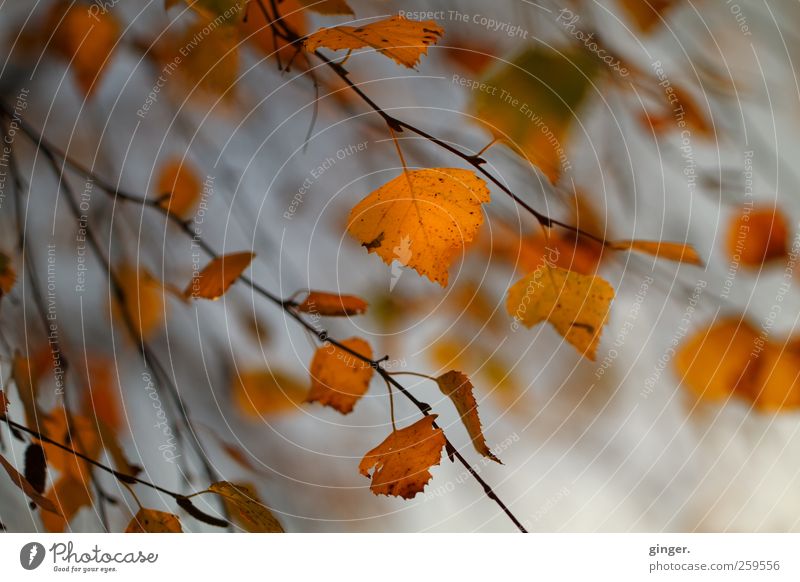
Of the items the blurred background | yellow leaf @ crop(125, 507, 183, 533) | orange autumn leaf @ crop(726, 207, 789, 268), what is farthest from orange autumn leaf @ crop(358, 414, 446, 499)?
orange autumn leaf @ crop(726, 207, 789, 268)

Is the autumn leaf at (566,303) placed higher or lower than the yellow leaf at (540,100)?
lower

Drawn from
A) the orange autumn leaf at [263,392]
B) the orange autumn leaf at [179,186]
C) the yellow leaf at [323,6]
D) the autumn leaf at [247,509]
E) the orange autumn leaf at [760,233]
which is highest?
the yellow leaf at [323,6]

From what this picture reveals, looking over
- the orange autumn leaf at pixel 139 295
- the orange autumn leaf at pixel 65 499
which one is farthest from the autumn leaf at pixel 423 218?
the orange autumn leaf at pixel 65 499

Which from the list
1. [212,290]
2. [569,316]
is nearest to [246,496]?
[212,290]

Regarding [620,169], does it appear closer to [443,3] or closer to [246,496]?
[443,3]

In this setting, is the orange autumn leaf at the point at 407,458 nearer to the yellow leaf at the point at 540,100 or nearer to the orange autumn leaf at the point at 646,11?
the yellow leaf at the point at 540,100

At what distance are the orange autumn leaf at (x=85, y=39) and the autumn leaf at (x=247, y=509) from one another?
0.26m

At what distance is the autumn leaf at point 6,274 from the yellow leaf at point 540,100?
30cm

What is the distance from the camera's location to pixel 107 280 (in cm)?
40

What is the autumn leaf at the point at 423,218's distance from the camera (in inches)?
15.2

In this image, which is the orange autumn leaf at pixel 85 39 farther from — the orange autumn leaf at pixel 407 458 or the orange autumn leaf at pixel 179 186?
the orange autumn leaf at pixel 407 458

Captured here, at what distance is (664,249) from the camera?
1.34 feet
